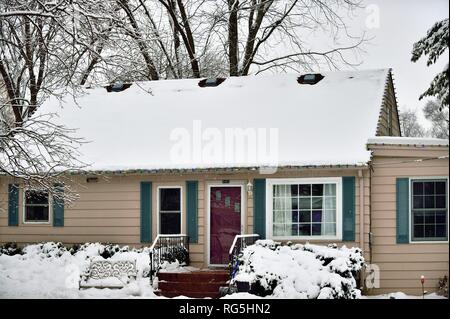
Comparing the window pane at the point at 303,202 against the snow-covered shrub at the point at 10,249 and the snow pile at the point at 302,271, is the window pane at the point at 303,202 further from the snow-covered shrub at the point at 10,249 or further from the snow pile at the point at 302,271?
the snow-covered shrub at the point at 10,249

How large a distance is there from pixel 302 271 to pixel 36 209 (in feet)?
19.4

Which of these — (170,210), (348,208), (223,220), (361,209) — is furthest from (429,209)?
(170,210)

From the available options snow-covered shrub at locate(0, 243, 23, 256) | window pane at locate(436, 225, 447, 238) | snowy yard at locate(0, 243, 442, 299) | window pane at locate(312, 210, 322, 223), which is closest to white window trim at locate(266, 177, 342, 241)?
window pane at locate(312, 210, 322, 223)

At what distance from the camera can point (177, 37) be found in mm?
20609

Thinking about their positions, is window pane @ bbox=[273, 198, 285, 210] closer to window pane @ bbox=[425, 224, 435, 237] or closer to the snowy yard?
the snowy yard

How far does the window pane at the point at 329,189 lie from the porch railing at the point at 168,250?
8.83 ft

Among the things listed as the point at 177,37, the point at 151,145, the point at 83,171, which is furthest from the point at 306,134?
the point at 177,37

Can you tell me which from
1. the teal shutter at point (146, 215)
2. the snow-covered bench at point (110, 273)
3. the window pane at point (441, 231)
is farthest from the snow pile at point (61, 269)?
the window pane at point (441, 231)

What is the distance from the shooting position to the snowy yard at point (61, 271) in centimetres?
981

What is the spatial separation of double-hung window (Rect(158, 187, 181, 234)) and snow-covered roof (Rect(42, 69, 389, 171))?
2.13 feet

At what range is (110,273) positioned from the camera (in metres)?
11.1
